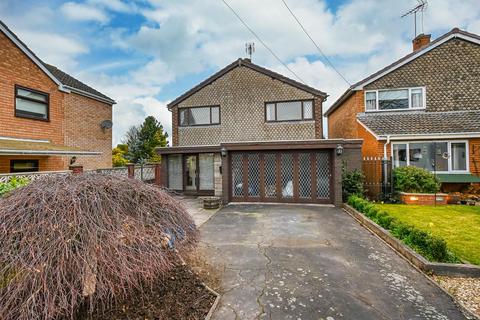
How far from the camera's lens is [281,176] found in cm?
1126

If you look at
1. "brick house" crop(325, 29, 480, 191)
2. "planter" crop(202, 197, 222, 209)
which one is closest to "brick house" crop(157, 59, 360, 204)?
"planter" crop(202, 197, 222, 209)

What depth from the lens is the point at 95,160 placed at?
53.4 feet

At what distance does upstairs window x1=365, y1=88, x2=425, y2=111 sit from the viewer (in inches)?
552

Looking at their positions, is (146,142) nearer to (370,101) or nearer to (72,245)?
(370,101)

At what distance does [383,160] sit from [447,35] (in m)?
8.90

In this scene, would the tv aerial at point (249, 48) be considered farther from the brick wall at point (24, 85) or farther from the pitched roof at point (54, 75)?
the brick wall at point (24, 85)

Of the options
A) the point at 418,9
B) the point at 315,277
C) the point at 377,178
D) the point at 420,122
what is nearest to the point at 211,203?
the point at 315,277

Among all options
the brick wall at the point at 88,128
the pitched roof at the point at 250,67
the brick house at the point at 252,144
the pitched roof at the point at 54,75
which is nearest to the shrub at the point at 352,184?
the brick house at the point at 252,144

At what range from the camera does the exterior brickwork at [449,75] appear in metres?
13.5

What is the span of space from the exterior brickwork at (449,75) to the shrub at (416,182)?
17.7 ft

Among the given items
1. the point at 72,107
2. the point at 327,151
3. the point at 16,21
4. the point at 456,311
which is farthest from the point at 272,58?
the point at 456,311

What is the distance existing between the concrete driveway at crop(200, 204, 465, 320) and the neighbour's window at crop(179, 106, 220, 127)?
9396 mm

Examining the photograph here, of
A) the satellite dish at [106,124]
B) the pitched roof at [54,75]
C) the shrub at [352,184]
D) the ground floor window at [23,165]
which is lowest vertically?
the shrub at [352,184]

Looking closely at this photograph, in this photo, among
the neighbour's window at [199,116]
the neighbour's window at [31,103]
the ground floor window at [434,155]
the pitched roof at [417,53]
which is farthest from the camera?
the neighbour's window at [199,116]
